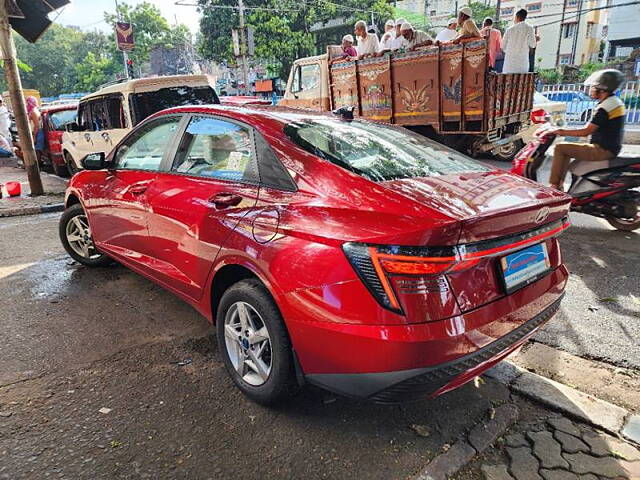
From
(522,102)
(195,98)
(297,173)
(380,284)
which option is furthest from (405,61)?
(380,284)

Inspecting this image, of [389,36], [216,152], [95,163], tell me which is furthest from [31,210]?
[389,36]

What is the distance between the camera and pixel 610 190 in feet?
16.6

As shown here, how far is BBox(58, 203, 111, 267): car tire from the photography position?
4.50 meters

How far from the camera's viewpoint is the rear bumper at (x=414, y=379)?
6.06ft

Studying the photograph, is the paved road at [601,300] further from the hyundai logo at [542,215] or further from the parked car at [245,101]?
the parked car at [245,101]

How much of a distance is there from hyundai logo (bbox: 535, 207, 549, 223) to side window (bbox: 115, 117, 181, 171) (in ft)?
7.88

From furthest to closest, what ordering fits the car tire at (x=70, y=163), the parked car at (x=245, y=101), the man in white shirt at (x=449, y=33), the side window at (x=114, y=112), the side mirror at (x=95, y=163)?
the car tire at (x=70, y=163), the man in white shirt at (x=449, y=33), the side window at (x=114, y=112), the side mirror at (x=95, y=163), the parked car at (x=245, y=101)

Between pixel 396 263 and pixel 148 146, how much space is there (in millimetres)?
2544

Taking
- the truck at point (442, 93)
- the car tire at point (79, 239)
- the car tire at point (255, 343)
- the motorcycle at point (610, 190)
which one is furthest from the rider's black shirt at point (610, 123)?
the car tire at point (79, 239)

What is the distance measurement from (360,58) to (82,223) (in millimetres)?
6691

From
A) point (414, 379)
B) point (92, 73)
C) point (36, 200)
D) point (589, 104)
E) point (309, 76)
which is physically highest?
point (92, 73)

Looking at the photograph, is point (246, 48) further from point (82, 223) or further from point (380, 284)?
point (380, 284)

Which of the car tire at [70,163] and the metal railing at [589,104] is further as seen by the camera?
the metal railing at [589,104]

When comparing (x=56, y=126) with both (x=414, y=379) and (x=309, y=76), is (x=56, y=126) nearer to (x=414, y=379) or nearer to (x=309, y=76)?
(x=309, y=76)
